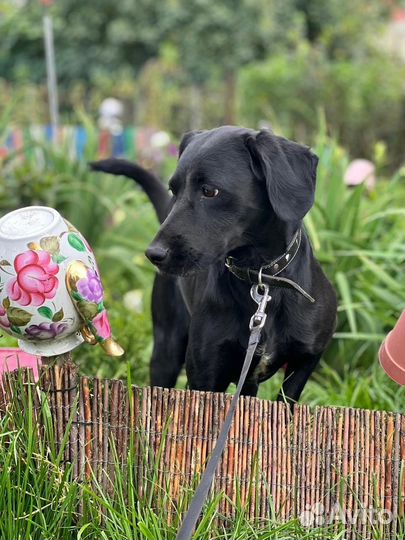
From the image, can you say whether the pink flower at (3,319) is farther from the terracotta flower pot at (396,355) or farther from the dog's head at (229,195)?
the terracotta flower pot at (396,355)

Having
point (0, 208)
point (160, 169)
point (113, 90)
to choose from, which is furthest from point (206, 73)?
point (0, 208)

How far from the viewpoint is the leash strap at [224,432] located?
2100mm

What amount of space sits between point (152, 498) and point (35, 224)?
3.04 feet

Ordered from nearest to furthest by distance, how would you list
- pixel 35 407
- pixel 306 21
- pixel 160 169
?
pixel 35 407, pixel 160 169, pixel 306 21

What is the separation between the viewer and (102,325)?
2527 millimetres

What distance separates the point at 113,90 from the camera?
22875 millimetres

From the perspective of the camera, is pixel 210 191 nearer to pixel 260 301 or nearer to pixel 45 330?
pixel 260 301

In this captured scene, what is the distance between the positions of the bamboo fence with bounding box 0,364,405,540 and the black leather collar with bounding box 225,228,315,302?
1.26ft

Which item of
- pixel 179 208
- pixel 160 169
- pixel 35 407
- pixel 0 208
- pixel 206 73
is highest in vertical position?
pixel 179 208

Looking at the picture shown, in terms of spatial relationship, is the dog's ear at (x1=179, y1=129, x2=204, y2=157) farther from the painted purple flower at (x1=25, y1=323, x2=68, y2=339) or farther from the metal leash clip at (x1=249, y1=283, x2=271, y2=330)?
the painted purple flower at (x1=25, y1=323, x2=68, y2=339)

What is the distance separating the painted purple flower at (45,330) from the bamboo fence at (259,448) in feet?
0.56

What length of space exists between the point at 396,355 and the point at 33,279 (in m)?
1.21

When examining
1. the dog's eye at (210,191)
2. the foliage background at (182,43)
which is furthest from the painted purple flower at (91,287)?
the foliage background at (182,43)

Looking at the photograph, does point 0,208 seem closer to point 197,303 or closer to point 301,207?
point 197,303
